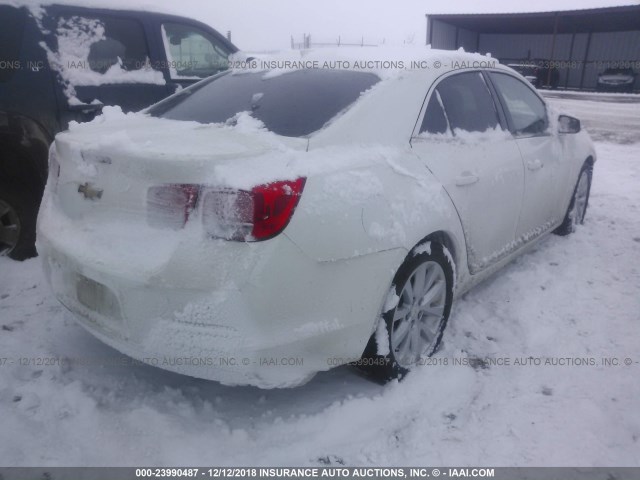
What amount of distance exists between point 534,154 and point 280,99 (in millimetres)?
1999

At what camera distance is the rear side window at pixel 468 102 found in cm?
291

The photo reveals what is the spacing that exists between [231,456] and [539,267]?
295 cm

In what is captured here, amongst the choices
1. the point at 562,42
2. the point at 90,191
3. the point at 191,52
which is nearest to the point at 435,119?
the point at 90,191

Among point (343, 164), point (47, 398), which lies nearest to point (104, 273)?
point (47, 398)

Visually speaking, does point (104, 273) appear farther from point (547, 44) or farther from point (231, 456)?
point (547, 44)

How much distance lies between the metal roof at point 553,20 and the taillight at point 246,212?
2462 centimetres

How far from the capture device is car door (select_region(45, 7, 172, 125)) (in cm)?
373

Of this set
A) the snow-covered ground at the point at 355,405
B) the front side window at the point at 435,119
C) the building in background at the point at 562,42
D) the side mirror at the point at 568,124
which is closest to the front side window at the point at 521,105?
the side mirror at the point at 568,124

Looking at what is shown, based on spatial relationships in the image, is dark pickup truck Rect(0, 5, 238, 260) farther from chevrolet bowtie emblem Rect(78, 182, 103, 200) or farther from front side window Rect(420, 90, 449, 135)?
front side window Rect(420, 90, 449, 135)

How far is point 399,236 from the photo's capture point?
226 centimetres

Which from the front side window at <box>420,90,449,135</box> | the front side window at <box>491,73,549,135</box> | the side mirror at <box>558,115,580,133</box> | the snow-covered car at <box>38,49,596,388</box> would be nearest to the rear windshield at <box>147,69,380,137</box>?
the snow-covered car at <box>38,49,596,388</box>

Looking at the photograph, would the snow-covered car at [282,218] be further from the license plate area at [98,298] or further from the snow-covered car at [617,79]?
the snow-covered car at [617,79]

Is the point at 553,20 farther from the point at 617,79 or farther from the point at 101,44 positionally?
the point at 101,44

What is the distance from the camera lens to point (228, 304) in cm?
185
